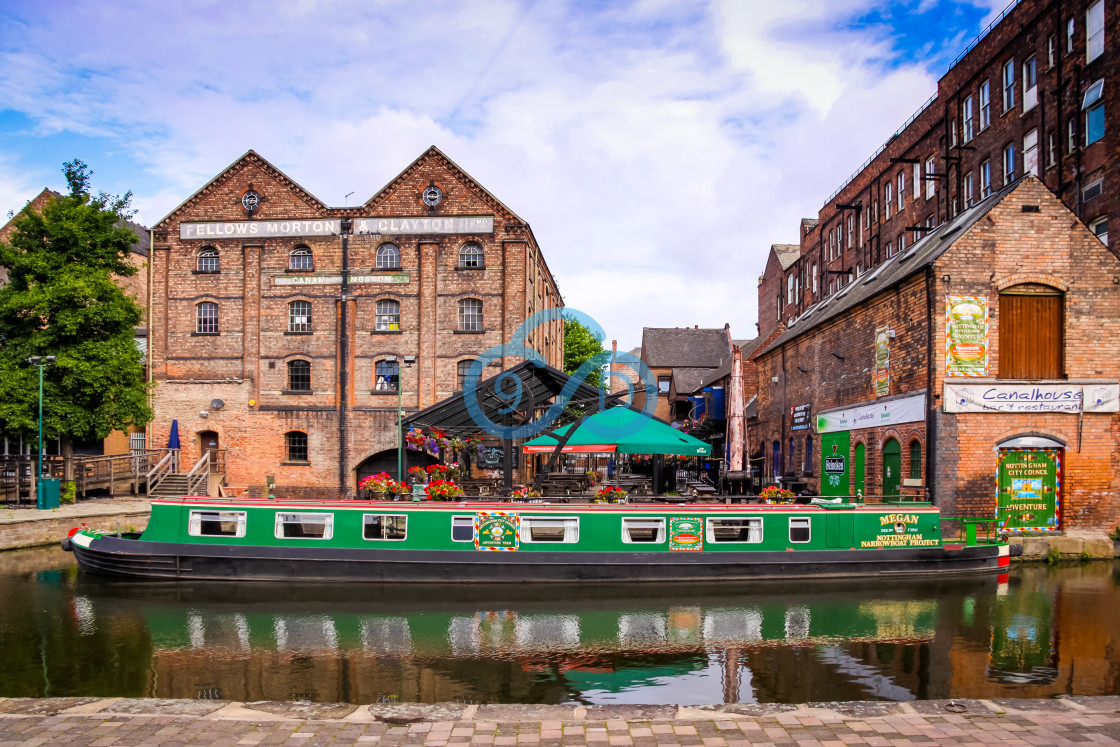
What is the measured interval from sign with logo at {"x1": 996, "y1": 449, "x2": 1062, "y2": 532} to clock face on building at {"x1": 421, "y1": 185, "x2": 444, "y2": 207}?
19.5 metres

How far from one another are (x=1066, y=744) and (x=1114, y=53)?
75.1ft

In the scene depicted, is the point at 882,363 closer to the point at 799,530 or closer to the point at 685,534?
the point at 799,530

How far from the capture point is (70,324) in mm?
23734

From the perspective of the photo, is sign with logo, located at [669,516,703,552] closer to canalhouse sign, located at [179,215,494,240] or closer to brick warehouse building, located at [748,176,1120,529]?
brick warehouse building, located at [748,176,1120,529]

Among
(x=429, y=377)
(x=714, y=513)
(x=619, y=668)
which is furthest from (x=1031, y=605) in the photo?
(x=429, y=377)

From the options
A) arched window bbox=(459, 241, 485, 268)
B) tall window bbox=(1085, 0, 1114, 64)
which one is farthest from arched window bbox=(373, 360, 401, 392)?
tall window bbox=(1085, 0, 1114, 64)

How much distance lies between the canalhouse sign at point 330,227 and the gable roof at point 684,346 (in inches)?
1347

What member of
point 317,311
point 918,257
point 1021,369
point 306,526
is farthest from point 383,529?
point 918,257

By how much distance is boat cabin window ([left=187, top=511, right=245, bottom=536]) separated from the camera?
15.0 m

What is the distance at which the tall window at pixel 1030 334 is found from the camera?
1766cm

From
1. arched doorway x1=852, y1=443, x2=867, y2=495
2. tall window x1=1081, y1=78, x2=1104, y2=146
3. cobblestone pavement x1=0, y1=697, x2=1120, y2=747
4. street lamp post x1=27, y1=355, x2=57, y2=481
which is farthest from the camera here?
tall window x1=1081, y1=78, x2=1104, y2=146

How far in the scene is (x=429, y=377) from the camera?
27500 millimetres

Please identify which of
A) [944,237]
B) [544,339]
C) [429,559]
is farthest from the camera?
[544,339]

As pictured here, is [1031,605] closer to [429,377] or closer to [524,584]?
[524,584]
